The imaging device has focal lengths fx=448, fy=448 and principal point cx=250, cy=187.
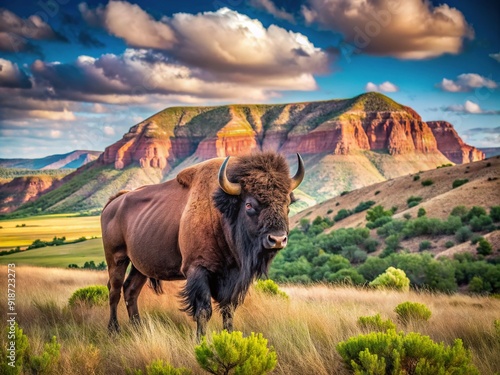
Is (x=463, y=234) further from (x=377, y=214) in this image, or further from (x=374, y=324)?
(x=374, y=324)

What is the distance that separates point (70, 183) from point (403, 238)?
6088 inches

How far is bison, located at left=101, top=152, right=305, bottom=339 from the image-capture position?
5.66 meters

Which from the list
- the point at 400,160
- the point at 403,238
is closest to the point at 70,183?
the point at 400,160

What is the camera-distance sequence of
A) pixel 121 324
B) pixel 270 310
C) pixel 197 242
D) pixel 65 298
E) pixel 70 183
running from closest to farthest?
pixel 197 242 < pixel 270 310 < pixel 121 324 < pixel 65 298 < pixel 70 183

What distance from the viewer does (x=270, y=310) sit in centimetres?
745

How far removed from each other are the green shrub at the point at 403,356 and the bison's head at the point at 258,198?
150cm

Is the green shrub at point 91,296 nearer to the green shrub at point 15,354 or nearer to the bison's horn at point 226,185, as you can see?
the green shrub at point 15,354

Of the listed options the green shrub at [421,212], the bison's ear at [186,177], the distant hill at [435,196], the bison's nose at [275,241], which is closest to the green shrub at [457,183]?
the distant hill at [435,196]

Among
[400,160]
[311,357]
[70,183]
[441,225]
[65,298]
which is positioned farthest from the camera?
[400,160]

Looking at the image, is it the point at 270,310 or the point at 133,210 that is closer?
the point at 270,310

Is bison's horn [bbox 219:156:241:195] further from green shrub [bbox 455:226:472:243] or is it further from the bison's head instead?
green shrub [bbox 455:226:472:243]

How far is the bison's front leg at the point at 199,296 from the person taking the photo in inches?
235

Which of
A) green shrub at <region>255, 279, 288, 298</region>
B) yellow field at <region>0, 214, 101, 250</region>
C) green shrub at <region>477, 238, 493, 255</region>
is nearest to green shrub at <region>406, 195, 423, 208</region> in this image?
green shrub at <region>477, 238, 493, 255</region>

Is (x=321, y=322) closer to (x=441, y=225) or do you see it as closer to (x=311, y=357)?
(x=311, y=357)
